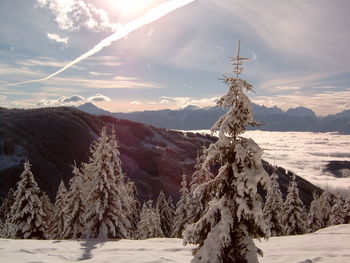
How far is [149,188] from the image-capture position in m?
156

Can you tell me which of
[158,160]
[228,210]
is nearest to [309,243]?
[228,210]

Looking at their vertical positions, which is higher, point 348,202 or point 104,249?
point 104,249

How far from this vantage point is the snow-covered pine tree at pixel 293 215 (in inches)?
1521

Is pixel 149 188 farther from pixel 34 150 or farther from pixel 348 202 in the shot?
pixel 348 202

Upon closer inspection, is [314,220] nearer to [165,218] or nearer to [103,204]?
[165,218]

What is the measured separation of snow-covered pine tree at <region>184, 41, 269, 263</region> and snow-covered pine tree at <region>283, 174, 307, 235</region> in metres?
31.1

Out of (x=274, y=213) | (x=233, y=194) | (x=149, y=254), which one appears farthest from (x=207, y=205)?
(x=274, y=213)

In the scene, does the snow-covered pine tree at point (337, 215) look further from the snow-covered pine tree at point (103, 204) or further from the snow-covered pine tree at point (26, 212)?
the snow-covered pine tree at point (26, 212)

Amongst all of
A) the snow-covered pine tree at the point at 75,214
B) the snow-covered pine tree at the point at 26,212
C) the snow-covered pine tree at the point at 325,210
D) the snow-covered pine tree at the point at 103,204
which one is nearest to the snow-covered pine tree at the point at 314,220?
the snow-covered pine tree at the point at 325,210

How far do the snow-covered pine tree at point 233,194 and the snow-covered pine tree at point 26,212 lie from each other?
27.9m

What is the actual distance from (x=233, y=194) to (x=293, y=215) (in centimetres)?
3323

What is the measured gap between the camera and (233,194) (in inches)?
388

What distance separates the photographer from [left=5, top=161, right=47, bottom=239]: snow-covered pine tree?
32.4 meters

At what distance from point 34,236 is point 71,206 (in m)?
5.34
